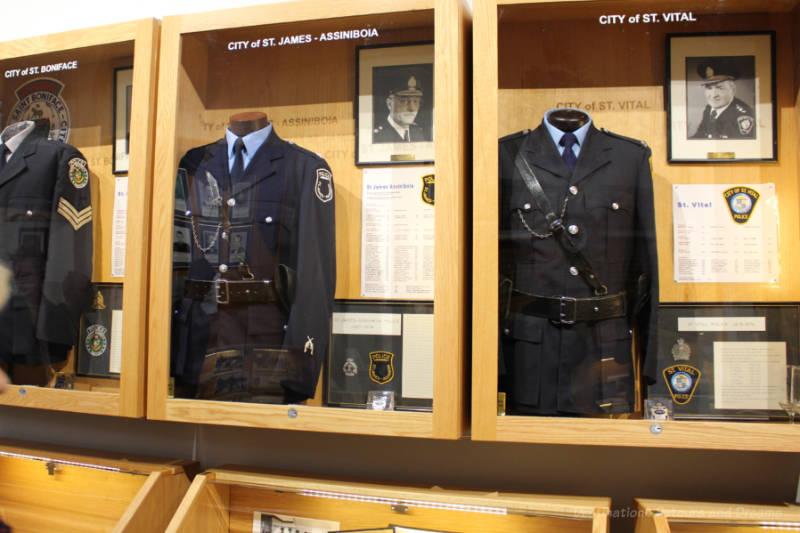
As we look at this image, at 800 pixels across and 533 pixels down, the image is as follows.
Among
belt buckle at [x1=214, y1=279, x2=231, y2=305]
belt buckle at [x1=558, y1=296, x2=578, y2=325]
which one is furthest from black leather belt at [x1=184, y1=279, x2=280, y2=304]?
belt buckle at [x1=558, y1=296, x2=578, y2=325]

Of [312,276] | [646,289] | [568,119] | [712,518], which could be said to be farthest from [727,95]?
[312,276]

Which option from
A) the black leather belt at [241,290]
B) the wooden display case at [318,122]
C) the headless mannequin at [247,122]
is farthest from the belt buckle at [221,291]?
the headless mannequin at [247,122]

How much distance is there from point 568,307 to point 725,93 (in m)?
0.63

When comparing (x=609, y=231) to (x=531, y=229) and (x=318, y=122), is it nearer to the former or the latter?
(x=531, y=229)

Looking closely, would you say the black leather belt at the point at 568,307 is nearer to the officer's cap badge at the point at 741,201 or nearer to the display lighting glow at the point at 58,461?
the officer's cap badge at the point at 741,201

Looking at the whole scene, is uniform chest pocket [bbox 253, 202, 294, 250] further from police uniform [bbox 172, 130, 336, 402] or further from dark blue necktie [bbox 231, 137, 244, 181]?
dark blue necktie [bbox 231, 137, 244, 181]

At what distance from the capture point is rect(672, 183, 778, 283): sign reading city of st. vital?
1351 millimetres

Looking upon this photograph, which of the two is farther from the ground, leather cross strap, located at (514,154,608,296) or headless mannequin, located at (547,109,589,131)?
headless mannequin, located at (547,109,589,131)

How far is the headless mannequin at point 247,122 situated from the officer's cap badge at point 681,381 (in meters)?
1.21

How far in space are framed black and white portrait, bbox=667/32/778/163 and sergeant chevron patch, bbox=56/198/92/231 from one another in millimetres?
1606

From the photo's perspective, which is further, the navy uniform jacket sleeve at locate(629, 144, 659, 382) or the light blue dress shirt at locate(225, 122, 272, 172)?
the light blue dress shirt at locate(225, 122, 272, 172)

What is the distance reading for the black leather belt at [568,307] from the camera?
1.36m

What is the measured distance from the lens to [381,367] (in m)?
1.44

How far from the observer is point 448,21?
4.52 feet
